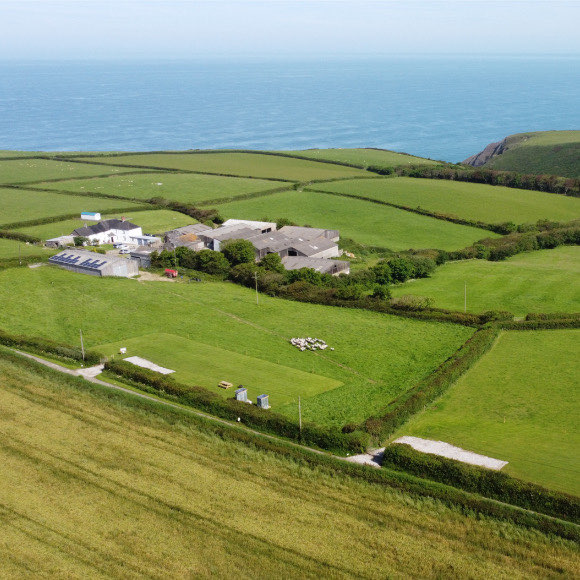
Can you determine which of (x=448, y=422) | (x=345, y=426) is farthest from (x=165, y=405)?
(x=448, y=422)

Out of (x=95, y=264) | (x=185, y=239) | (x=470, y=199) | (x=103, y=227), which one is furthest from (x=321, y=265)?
(x=470, y=199)

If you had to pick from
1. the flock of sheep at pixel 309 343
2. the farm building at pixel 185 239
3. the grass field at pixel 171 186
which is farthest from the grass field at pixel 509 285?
the grass field at pixel 171 186

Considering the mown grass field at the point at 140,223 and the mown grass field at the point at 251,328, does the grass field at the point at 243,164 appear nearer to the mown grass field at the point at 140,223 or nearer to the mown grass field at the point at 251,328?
the mown grass field at the point at 140,223

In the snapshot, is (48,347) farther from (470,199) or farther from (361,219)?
(470,199)

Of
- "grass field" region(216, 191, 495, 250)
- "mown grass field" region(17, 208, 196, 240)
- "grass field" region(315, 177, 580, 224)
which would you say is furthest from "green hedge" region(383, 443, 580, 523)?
"grass field" region(315, 177, 580, 224)

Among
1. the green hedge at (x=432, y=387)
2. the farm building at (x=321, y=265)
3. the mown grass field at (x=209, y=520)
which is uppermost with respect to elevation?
the mown grass field at (x=209, y=520)

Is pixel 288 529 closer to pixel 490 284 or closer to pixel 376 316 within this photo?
pixel 376 316
